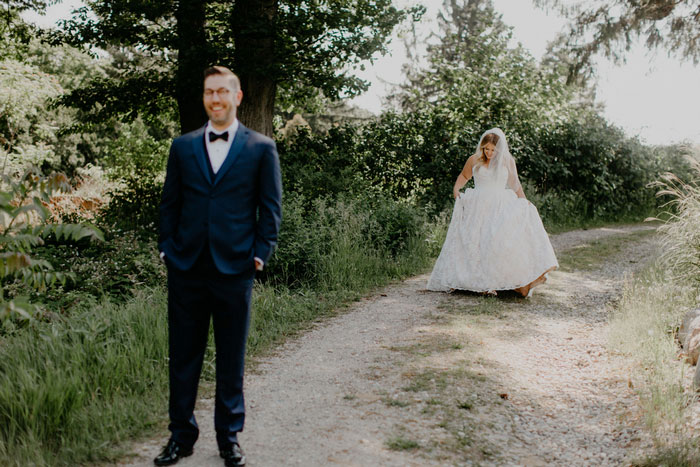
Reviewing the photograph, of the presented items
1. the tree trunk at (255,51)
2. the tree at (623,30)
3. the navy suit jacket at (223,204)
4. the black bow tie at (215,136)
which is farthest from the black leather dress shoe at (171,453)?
the tree at (623,30)

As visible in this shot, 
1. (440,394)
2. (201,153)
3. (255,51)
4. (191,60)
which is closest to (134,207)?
(191,60)

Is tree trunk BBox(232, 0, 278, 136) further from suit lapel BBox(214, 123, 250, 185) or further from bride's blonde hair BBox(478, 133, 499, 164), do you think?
suit lapel BBox(214, 123, 250, 185)

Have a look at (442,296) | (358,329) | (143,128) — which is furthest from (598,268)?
(143,128)

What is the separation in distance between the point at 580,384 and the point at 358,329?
7.45 ft

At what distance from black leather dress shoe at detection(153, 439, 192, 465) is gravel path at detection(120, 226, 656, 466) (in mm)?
67

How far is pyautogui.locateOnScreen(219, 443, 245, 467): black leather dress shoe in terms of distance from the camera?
304 centimetres

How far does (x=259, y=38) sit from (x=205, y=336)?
727 cm

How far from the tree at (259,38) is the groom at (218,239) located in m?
6.41

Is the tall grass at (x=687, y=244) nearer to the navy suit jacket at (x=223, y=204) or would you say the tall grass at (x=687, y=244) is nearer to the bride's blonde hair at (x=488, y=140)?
the bride's blonde hair at (x=488, y=140)

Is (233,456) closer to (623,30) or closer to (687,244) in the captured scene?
(687,244)

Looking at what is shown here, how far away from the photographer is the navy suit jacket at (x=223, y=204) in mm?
2918

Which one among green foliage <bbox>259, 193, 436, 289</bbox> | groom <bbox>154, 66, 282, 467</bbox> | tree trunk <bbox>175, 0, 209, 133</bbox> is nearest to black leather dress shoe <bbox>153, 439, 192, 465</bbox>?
groom <bbox>154, 66, 282, 467</bbox>

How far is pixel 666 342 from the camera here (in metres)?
4.95

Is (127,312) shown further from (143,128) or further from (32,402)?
(143,128)
